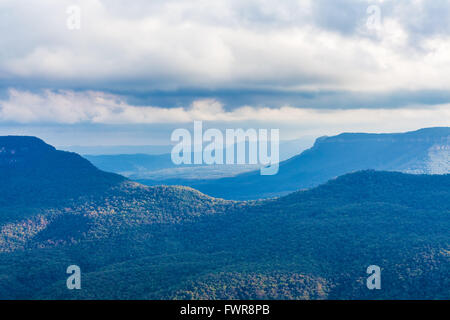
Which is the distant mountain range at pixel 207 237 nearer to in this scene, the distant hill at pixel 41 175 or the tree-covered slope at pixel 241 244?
the tree-covered slope at pixel 241 244

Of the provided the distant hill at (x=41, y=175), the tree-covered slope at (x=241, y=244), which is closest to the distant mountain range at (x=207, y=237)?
the tree-covered slope at (x=241, y=244)

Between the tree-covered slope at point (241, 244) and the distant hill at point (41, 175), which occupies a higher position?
the distant hill at point (41, 175)

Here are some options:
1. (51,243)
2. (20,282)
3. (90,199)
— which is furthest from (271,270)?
(90,199)

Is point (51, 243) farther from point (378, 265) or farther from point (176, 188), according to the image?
point (378, 265)

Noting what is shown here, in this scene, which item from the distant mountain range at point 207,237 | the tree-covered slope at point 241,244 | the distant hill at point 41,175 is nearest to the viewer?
the tree-covered slope at point 241,244

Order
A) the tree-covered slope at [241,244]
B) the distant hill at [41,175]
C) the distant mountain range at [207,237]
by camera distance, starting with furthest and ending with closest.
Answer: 1. the distant hill at [41,175]
2. the distant mountain range at [207,237]
3. the tree-covered slope at [241,244]

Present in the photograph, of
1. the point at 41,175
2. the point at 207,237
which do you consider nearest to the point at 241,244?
the point at 207,237

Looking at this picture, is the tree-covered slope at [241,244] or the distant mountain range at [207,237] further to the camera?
the distant mountain range at [207,237]

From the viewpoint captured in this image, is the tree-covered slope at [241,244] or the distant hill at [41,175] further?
the distant hill at [41,175]
